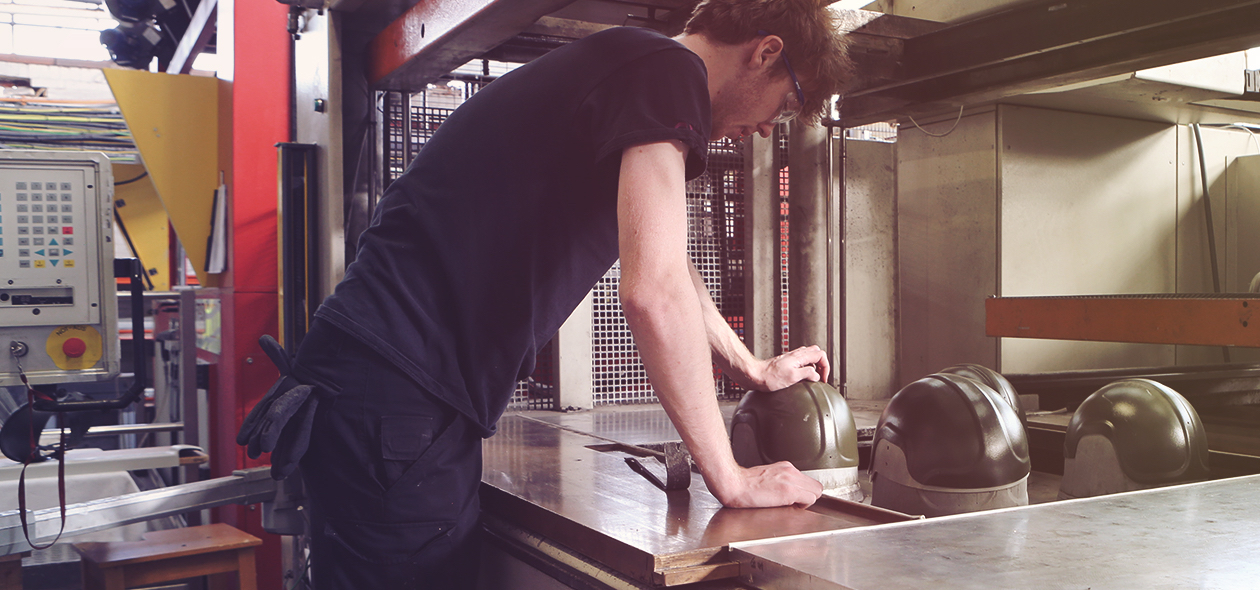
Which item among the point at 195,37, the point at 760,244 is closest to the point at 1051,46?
the point at 760,244

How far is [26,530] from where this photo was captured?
6.61ft

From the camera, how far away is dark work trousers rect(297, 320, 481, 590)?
1329mm

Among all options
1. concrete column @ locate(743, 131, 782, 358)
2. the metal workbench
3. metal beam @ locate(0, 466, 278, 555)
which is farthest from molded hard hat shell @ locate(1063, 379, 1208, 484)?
metal beam @ locate(0, 466, 278, 555)

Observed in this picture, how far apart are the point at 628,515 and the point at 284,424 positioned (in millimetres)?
547

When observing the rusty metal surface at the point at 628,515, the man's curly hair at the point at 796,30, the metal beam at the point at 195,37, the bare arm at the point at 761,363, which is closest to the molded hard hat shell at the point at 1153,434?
the bare arm at the point at 761,363

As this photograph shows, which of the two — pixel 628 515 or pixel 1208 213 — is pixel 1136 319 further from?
pixel 1208 213

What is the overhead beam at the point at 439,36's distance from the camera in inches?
80.4

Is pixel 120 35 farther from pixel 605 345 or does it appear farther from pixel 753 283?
pixel 753 283

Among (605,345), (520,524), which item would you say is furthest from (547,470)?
(605,345)

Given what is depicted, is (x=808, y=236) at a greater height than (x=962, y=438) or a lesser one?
greater

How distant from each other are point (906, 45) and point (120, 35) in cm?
456

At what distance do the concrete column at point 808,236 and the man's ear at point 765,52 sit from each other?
2.04 metres

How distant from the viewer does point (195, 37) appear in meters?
4.47

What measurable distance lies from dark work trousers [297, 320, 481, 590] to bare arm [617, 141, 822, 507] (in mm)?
382
